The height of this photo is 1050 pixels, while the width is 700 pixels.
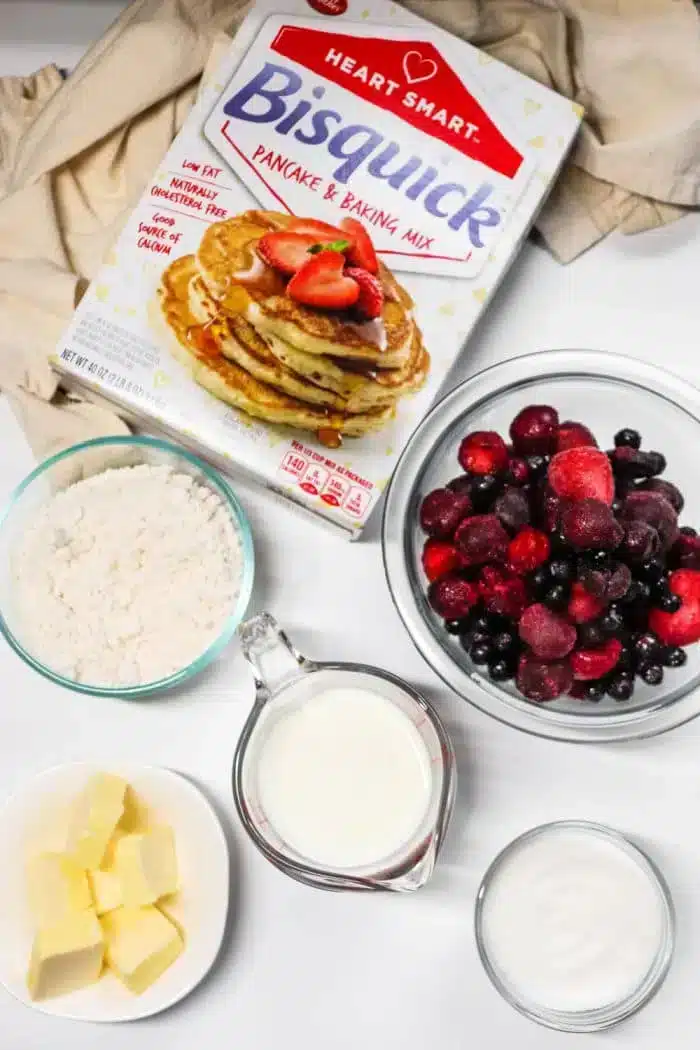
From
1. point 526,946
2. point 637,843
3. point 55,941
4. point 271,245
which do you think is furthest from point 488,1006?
point 271,245

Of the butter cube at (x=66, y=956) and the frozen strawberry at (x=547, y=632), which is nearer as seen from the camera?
the frozen strawberry at (x=547, y=632)

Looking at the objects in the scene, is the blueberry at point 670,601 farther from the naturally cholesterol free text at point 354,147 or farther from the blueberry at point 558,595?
the naturally cholesterol free text at point 354,147

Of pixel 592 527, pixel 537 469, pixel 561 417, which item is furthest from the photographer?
pixel 561 417

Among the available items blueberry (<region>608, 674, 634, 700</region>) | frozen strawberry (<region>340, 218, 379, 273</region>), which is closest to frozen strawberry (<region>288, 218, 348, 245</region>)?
frozen strawberry (<region>340, 218, 379, 273</region>)

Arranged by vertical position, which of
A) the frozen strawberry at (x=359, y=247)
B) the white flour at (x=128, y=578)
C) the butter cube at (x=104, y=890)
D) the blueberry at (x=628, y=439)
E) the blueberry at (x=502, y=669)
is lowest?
the butter cube at (x=104, y=890)

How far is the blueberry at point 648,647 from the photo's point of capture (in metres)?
0.96

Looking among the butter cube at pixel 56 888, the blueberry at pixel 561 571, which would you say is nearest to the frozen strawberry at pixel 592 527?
the blueberry at pixel 561 571

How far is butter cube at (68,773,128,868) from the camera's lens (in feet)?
3.50

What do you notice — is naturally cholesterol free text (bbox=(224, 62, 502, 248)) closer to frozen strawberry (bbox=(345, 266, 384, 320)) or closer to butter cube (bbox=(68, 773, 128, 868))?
frozen strawberry (bbox=(345, 266, 384, 320))

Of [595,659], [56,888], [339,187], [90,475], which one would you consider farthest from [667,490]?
[56,888]

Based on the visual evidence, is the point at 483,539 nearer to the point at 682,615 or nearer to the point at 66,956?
the point at 682,615

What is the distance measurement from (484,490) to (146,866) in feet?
1.56

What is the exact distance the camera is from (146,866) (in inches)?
42.1

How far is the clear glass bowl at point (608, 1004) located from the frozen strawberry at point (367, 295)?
51 centimetres
